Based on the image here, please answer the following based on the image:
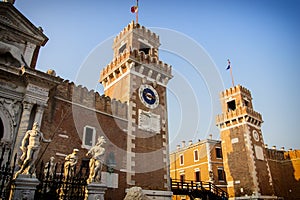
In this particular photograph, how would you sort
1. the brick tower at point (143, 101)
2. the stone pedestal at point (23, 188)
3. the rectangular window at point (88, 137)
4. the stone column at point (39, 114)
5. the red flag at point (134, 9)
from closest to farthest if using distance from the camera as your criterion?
the stone pedestal at point (23, 188)
the stone column at point (39, 114)
the rectangular window at point (88, 137)
the brick tower at point (143, 101)
the red flag at point (134, 9)

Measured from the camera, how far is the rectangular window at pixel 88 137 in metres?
14.9

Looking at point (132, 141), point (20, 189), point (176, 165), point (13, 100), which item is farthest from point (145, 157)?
point (176, 165)

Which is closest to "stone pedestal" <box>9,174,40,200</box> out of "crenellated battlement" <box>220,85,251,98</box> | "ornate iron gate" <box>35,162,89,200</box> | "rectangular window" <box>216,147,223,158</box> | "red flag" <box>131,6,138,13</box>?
"ornate iron gate" <box>35,162,89,200</box>

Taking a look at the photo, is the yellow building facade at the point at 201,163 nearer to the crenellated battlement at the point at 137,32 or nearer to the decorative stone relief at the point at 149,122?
the decorative stone relief at the point at 149,122

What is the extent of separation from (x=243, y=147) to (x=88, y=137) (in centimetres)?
1980

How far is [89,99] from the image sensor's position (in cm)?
1605

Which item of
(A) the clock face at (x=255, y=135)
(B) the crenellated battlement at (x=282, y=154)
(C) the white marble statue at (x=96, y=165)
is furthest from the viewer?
(B) the crenellated battlement at (x=282, y=154)

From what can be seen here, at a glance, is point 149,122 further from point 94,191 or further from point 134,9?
point 134,9

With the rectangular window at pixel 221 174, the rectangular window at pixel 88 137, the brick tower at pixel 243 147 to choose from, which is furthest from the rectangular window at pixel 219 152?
the rectangular window at pixel 88 137

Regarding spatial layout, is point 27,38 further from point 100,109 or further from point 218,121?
point 218,121

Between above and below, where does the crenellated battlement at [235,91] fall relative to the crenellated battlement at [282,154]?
above

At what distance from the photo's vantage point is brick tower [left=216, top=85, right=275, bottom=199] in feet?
86.5

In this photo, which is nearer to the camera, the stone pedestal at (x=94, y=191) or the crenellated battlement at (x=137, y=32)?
the stone pedestal at (x=94, y=191)

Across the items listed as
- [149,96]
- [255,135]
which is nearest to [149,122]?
[149,96]
